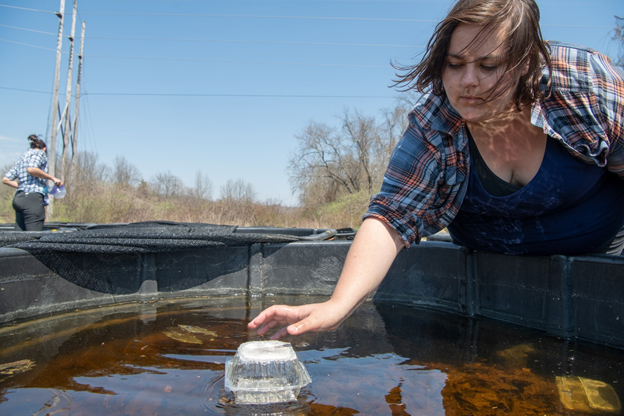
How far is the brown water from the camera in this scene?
4.50ft

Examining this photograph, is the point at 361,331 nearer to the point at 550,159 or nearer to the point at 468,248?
the point at 468,248

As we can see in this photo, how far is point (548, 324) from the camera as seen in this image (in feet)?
6.84

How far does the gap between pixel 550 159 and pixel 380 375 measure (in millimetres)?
1039

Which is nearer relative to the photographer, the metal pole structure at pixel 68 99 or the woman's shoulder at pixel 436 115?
the woman's shoulder at pixel 436 115

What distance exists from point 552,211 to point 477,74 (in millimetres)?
763

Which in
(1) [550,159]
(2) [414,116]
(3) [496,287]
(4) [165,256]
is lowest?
(3) [496,287]

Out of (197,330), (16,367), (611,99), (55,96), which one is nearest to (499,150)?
(611,99)

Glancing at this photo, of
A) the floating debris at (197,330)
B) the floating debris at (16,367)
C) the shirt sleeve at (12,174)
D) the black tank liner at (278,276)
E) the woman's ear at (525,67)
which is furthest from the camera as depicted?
the shirt sleeve at (12,174)

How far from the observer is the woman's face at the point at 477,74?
1.40 metres

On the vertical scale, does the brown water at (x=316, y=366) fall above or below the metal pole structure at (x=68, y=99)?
below

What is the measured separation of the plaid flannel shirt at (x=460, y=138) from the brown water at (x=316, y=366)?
54 centimetres

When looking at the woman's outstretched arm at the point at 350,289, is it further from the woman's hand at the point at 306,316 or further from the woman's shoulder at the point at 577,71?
the woman's shoulder at the point at 577,71

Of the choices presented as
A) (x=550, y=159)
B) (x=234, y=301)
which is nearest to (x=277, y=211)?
(x=234, y=301)

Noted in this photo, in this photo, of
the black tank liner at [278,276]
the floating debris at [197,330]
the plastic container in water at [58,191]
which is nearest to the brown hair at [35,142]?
the plastic container in water at [58,191]
